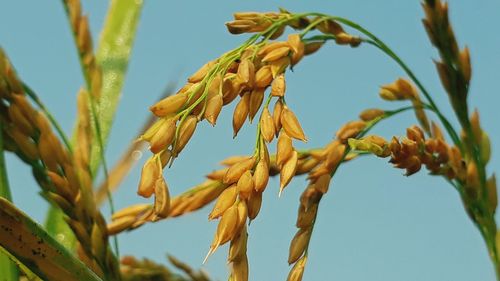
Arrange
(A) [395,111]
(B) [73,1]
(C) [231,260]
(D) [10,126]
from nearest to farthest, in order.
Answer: (C) [231,260], (D) [10,126], (A) [395,111], (B) [73,1]

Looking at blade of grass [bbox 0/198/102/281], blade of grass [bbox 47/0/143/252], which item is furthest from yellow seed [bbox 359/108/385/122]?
blade of grass [bbox 0/198/102/281]

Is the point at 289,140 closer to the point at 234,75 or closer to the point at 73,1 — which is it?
the point at 234,75

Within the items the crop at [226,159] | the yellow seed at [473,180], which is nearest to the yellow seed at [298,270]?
the crop at [226,159]

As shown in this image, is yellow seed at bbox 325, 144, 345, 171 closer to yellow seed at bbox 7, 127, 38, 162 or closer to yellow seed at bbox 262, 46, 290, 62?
yellow seed at bbox 262, 46, 290, 62

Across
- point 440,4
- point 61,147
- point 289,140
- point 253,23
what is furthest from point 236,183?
point 440,4

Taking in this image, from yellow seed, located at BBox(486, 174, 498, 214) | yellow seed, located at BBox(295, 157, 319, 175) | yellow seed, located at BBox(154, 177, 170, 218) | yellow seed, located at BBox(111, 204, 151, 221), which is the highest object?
yellow seed, located at BBox(154, 177, 170, 218)

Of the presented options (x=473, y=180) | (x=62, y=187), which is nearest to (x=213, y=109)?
(x=62, y=187)
